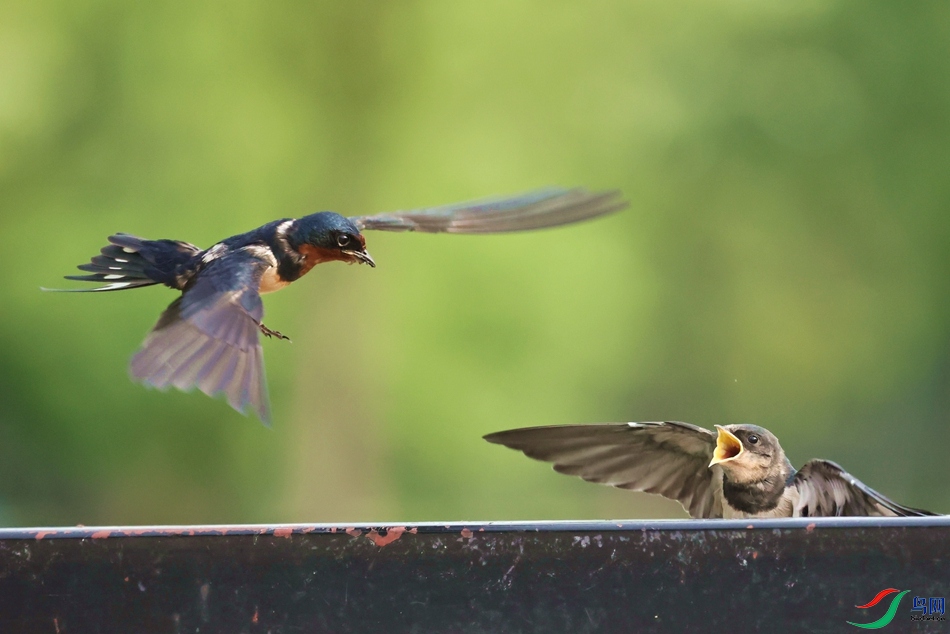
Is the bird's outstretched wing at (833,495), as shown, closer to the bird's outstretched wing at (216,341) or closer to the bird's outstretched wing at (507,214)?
the bird's outstretched wing at (507,214)

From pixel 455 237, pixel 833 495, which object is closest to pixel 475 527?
pixel 833 495

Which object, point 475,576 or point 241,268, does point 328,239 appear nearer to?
point 241,268

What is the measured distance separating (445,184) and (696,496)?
6993mm

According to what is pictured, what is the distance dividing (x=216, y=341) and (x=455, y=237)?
732cm

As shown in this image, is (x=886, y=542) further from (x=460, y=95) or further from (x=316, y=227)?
(x=460, y=95)

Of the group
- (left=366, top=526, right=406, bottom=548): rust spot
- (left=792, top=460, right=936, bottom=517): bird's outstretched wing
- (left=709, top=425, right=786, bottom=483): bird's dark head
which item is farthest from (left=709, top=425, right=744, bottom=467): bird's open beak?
(left=366, top=526, right=406, bottom=548): rust spot

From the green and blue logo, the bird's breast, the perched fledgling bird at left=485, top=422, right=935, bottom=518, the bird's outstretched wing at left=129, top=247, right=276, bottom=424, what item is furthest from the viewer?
the bird's breast

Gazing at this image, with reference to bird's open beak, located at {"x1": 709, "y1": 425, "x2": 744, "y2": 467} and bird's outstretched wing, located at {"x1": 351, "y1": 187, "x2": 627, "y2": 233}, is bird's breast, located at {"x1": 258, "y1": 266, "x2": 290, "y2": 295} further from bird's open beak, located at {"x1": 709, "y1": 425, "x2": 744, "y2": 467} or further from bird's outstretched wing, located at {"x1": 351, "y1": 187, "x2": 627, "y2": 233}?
bird's open beak, located at {"x1": 709, "y1": 425, "x2": 744, "y2": 467}

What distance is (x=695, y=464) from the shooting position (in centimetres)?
314

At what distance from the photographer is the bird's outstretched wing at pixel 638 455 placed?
116 inches

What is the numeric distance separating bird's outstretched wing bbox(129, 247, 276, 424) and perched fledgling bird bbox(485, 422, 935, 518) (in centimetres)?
67

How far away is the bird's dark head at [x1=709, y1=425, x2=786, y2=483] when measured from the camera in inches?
115

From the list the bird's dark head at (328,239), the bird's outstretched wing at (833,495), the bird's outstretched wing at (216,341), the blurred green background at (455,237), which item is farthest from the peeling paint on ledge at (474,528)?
the blurred green background at (455,237)

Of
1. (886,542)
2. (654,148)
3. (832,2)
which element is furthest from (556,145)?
(886,542)
